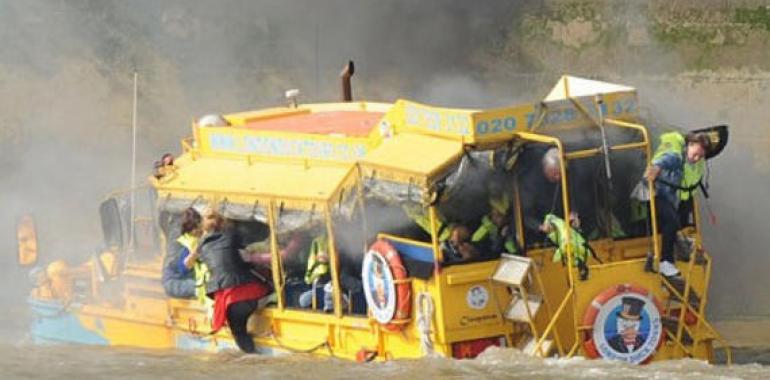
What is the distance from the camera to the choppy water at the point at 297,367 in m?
13.8

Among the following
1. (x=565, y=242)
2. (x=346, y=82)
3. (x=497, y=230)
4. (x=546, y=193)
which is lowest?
(x=565, y=242)

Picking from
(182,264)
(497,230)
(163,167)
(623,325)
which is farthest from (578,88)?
(163,167)

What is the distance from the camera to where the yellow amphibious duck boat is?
14.0 metres

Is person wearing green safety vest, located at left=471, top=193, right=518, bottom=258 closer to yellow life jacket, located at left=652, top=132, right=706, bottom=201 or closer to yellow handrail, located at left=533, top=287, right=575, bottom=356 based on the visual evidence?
yellow handrail, located at left=533, top=287, right=575, bottom=356

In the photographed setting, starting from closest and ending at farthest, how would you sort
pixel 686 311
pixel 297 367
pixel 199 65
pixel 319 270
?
pixel 686 311 → pixel 297 367 → pixel 319 270 → pixel 199 65

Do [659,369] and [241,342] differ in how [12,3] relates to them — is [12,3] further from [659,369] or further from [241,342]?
[659,369]

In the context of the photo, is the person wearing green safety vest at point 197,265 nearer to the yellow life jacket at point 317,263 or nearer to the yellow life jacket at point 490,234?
the yellow life jacket at point 317,263

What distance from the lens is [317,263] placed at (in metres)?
15.2

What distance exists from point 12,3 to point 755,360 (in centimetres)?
983

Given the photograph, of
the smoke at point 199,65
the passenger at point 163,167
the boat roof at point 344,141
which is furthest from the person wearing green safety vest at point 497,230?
the smoke at point 199,65

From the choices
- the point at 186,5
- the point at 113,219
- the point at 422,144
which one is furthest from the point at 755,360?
the point at 186,5

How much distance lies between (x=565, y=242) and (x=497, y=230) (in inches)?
28.0

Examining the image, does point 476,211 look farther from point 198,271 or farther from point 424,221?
point 198,271

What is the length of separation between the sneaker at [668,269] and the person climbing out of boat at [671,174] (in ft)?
0.06
